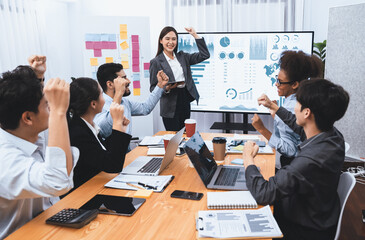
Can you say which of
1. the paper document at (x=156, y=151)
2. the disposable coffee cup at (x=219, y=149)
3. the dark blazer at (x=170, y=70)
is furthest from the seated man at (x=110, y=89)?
the dark blazer at (x=170, y=70)

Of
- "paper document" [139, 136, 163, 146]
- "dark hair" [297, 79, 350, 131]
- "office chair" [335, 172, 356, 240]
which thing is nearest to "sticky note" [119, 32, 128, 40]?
"paper document" [139, 136, 163, 146]

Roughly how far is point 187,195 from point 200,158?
0.86 feet

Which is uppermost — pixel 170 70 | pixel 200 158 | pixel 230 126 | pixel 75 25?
pixel 75 25

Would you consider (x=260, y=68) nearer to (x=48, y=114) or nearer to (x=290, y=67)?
(x=290, y=67)

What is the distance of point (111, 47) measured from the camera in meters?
4.24

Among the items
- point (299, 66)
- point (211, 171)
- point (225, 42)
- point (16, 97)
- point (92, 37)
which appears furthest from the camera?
point (92, 37)

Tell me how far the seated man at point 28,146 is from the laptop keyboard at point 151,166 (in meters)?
0.53

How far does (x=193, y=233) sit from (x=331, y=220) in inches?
25.0

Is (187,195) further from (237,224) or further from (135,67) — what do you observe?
(135,67)

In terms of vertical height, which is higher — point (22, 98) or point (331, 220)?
point (22, 98)

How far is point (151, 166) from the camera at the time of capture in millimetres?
1748

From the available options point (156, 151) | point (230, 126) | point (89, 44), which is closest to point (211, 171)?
point (156, 151)

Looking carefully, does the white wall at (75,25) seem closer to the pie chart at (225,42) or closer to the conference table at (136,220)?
the pie chart at (225,42)

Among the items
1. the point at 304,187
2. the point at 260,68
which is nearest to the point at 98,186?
the point at 304,187
